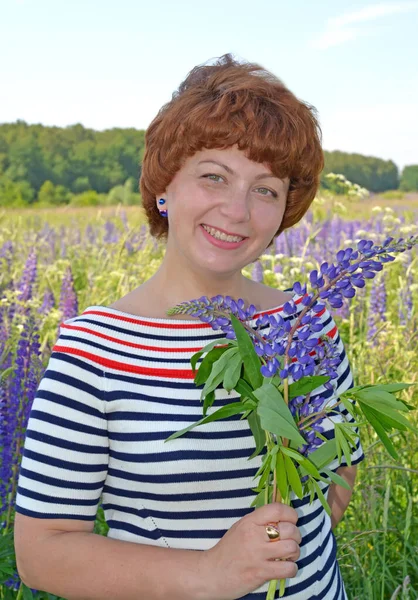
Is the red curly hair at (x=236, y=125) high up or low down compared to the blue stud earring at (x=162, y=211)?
up

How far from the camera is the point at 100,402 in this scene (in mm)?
1674

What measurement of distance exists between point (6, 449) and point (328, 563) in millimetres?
1239

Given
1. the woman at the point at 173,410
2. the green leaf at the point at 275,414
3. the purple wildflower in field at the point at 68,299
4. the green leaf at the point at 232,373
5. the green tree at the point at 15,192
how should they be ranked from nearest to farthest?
the green leaf at the point at 275,414
the green leaf at the point at 232,373
the woman at the point at 173,410
the purple wildflower in field at the point at 68,299
the green tree at the point at 15,192

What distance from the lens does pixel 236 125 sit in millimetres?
1752

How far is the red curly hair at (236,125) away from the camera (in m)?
1.76

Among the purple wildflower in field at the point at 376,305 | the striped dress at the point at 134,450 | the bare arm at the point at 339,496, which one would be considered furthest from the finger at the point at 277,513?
the purple wildflower in field at the point at 376,305

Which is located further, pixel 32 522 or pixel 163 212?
pixel 163 212

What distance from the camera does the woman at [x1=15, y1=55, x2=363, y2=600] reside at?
5.17 ft

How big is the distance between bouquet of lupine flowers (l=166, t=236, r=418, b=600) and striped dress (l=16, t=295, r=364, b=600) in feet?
0.99

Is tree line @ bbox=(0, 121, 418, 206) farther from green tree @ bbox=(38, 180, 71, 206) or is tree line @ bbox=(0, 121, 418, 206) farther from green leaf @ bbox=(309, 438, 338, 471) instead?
green leaf @ bbox=(309, 438, 338, 471)

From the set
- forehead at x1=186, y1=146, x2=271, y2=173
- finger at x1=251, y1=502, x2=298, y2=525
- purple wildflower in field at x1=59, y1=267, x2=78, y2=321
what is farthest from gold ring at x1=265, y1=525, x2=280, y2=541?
purple wildflower in field at x1=59, y1=267, x2=78, y2=321

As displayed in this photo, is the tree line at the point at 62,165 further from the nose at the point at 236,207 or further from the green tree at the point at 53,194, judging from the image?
the nose at the point at 236,207

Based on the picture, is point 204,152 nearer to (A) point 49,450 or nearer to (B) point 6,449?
(A) point 49,450

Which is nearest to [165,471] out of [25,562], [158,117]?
[25,562]
